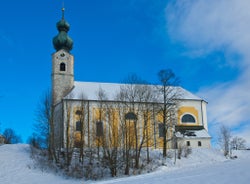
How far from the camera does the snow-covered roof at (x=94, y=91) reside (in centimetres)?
4399

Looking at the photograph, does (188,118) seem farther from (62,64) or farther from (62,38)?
(62,38)

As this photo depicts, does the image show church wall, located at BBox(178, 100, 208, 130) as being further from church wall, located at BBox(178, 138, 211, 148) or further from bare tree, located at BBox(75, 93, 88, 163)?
bare tree, located at BBox(75, 93, 88, 163)

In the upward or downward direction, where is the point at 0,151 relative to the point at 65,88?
downward

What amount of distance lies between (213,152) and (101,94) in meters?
15.4

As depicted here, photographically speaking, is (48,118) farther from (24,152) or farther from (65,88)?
(65,88)

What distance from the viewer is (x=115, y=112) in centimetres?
4222

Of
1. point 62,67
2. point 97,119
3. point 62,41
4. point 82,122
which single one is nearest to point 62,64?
point 62,67

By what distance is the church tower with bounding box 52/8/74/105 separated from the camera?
1781 inches

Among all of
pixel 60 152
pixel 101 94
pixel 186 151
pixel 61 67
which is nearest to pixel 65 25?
pixel 61 67

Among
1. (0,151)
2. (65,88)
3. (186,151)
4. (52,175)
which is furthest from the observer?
(65,88)

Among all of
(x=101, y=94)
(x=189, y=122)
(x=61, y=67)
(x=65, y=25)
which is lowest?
(x=189, y=122)

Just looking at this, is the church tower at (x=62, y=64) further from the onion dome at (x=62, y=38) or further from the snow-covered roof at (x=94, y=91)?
the snow-covered roof at (x=94, y=91)

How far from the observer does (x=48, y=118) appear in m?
35.6

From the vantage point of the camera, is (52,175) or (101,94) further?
(101,94)
